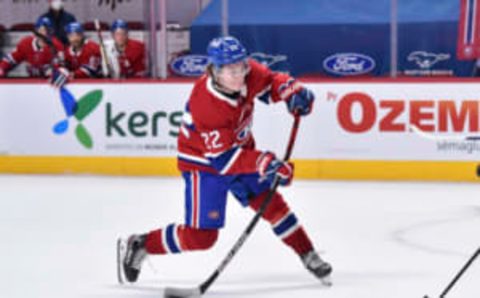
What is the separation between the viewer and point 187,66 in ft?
24.0

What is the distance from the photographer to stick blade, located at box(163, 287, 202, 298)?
3680 mm

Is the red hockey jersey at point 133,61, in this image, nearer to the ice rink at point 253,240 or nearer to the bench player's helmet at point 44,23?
the bench player's helmet at point 44,23

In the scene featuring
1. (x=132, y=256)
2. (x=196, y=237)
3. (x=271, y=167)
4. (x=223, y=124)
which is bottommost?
(x=132, y=256)

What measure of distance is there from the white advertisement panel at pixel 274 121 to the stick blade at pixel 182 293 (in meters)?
Result: 3.19

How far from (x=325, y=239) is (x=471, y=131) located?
87.7 inches

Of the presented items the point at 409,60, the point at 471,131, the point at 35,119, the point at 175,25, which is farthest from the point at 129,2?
the point at 471,131

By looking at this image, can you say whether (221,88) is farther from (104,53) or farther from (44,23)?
(44,23)

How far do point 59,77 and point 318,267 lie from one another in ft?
12.9

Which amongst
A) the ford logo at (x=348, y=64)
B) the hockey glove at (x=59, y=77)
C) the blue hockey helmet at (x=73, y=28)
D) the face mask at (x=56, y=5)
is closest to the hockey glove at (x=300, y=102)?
the ford logo at (x=348, y=64)

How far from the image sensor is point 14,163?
736 cm

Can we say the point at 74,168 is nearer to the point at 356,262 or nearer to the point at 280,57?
the point at 280,57

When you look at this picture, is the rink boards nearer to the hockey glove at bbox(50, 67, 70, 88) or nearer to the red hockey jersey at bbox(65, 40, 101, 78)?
the hockey glove at bbox(50, 67, 70, 88)

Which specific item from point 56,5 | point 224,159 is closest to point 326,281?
point 224,159

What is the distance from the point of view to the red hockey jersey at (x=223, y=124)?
3.50 metres
